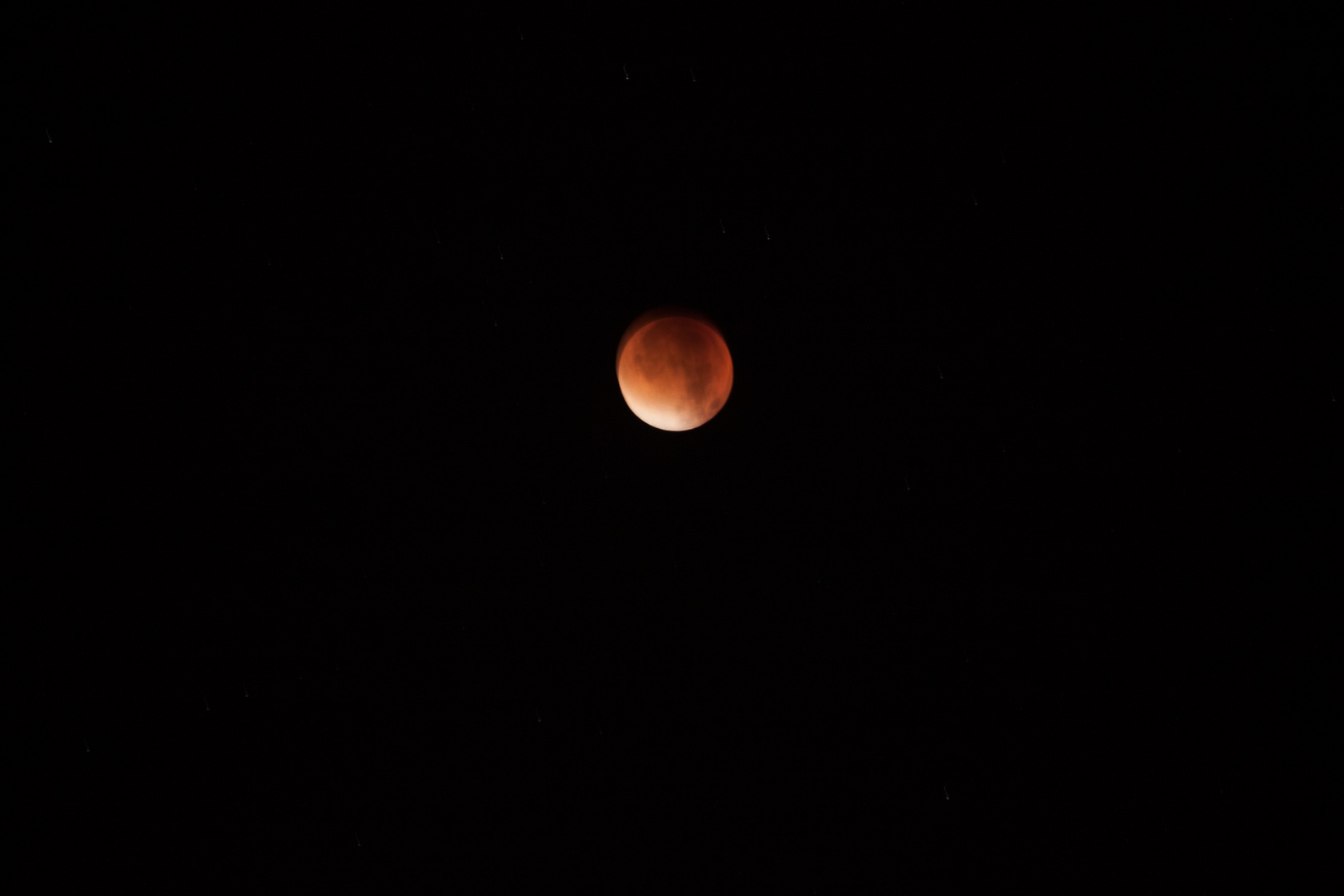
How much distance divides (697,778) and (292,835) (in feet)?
14.6

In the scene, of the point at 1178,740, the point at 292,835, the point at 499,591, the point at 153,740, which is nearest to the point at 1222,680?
the point at 1178,740

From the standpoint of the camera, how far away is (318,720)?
12.1 m

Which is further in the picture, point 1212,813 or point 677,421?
point 1212,813

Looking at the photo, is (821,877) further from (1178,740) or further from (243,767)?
(243,767)

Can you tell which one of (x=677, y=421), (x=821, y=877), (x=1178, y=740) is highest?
(x=677, y=421)

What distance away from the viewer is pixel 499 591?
12.5 meters

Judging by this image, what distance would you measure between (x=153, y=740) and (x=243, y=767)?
100 centimetres

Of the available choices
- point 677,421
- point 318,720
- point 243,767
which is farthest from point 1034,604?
point 243,767

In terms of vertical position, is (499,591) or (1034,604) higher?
(499,591)

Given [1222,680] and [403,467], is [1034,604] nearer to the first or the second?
[1222,680]

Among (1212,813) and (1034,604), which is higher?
(1034,604)

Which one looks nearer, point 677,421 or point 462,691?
point 677,421

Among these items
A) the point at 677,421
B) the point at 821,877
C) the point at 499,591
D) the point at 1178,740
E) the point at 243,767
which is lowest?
the point at 821,877

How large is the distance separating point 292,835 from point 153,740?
1.81 meters
